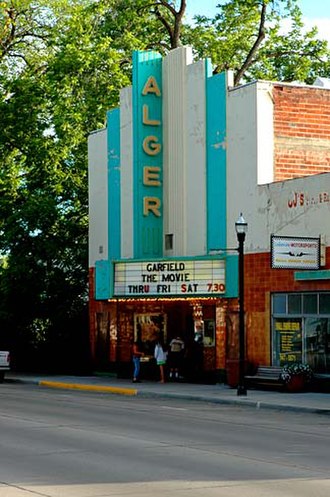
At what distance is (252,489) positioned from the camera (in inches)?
507

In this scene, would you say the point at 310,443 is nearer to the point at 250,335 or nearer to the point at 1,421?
the point at 1,421

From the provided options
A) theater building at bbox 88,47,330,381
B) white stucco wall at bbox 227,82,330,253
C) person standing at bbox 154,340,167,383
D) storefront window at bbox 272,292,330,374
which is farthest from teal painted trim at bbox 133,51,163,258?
storefront window at bbox 272,292,330,374

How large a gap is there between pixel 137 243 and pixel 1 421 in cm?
1696

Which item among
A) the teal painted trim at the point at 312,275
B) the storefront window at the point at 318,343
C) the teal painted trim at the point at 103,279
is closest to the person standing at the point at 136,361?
the teal painted trim at the point at 103,279

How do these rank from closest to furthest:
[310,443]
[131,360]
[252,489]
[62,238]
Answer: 1. [252,489]
2. [310,443]
3. [131,360]
4. [62,238]

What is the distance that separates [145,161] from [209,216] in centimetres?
369

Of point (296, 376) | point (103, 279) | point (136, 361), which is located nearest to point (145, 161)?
point (103, 279)

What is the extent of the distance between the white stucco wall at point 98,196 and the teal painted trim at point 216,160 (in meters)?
6.25

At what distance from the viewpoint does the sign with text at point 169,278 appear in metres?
35.2

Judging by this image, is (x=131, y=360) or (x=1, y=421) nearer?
(x=1, y=421)

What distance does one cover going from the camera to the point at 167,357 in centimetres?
3791

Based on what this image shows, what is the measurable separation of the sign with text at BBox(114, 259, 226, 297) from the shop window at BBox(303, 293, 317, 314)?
3.41m

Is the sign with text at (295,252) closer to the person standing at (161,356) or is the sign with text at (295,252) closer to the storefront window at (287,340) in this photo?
the storefront window at (287,340)

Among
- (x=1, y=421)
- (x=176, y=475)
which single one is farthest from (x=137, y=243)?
(x=176, y=475)
